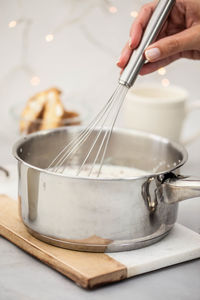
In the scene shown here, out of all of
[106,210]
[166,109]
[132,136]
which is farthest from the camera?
[166,109]

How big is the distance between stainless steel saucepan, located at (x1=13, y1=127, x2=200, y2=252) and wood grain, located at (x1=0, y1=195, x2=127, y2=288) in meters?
0.01

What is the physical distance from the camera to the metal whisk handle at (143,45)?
75cm

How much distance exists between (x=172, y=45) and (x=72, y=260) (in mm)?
304

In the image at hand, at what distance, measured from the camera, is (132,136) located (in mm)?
913

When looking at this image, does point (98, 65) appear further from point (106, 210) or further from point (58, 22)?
point (106, 210)

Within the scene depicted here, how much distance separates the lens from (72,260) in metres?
0.71

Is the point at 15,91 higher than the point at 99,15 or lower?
lower

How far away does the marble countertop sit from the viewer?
0.67 metres

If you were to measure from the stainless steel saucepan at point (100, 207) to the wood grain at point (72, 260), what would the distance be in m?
0.01

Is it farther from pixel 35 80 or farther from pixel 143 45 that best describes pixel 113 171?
pixel 35 80

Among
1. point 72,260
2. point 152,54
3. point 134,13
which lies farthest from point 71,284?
point 134,13

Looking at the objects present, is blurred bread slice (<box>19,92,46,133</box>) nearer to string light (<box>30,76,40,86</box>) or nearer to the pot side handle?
string light (<box>30,76,40,86</box>)

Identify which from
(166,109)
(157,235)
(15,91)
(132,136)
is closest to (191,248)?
(157,235)

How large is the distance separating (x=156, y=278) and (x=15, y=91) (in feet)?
2.97
